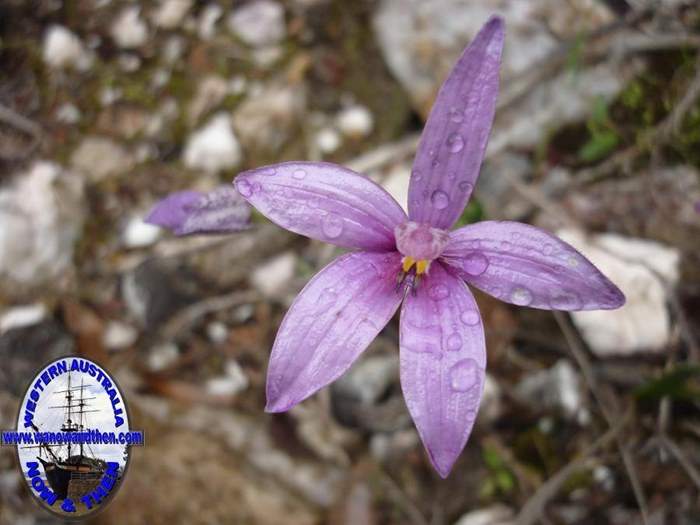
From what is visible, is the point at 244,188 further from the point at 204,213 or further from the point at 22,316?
the point at 22,316

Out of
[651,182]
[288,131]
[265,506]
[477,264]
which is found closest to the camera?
[477,264]

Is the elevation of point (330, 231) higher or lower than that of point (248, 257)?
lower

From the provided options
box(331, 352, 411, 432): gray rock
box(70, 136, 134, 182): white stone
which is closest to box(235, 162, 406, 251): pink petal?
box(331, 352, 411, 432): gray rock

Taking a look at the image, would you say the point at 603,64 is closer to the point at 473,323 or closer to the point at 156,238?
the point at 473,323

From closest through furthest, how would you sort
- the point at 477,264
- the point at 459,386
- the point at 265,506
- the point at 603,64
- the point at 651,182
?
the point at 459,386
the point at 477,264
the point at 265,506
the point at 651,182
the point at 603,64

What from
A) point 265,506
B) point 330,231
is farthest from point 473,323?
point 265,506

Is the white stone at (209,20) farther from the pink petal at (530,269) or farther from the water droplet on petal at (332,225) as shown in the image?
the pink petal at (530,269)
